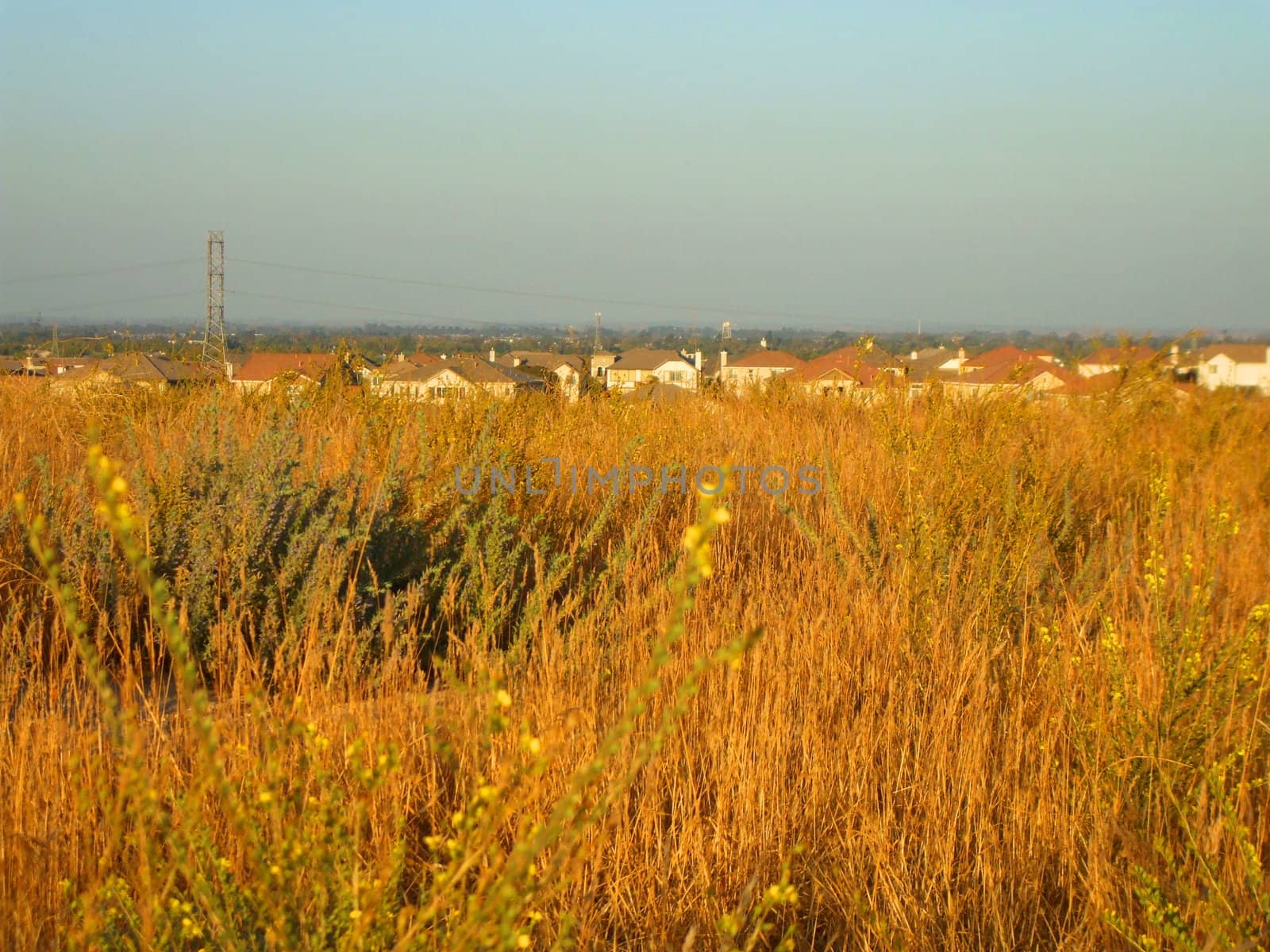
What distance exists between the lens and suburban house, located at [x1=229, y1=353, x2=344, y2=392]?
834 centimetres

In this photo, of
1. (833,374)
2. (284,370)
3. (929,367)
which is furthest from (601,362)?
(929,367)

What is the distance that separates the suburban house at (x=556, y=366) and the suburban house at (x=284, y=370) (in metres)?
1.91

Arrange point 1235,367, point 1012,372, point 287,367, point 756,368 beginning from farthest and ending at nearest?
1. point 756,368
2. point 287,367
3. point 1235,367
4. point 1012,372

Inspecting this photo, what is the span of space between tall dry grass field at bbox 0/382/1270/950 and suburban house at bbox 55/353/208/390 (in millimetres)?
3651

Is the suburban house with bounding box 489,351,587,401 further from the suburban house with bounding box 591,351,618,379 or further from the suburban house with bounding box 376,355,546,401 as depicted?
the suburban house with bounding box 376,355,546,401

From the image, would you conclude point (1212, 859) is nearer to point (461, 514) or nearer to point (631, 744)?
point (631, 744)

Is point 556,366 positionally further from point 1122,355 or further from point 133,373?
point 1122,355

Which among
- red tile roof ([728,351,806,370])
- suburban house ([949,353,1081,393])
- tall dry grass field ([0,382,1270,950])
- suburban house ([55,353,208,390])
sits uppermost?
red tile roof ([728,351,806,370])

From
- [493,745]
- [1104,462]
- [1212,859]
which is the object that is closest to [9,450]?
[493,745]

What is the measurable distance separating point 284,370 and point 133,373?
1.28 meters

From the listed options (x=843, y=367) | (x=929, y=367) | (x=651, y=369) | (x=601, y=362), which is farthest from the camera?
(x=601, y=362)

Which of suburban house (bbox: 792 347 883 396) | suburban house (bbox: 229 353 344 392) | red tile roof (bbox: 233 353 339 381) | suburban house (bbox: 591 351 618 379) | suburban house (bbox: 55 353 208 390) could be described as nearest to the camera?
suburban house (bbox: 792 347 883 396)

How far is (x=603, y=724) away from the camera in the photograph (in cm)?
271

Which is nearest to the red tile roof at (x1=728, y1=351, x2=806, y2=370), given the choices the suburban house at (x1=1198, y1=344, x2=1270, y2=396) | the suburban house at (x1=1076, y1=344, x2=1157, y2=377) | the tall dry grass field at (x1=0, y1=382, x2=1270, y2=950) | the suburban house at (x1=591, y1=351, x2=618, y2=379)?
the suburban house at (x1=591, y1=351, x2=618, y2=379)
